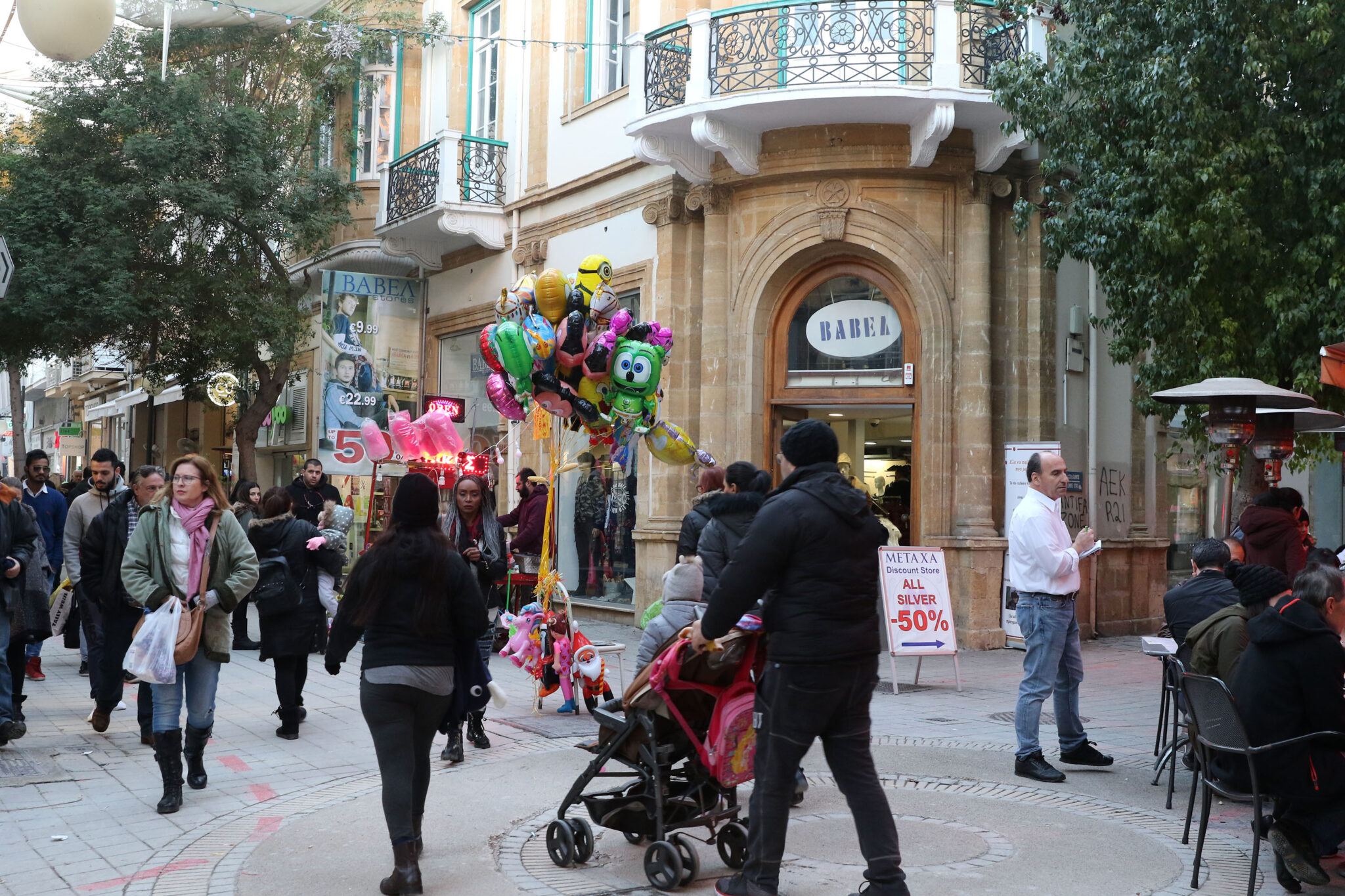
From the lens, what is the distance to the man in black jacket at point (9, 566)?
7695 mm

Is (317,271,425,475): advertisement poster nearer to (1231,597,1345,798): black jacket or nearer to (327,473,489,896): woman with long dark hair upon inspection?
(327,473,489,896): woman with long dark hair

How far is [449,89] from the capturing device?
66.0 ft

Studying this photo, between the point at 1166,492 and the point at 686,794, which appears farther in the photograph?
the point at 1166,492

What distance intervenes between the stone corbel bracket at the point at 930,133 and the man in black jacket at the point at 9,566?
919 centimetres

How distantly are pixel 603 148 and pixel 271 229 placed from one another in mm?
6201

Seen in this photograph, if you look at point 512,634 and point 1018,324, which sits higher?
point 1018,324

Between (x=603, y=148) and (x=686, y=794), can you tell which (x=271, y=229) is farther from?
(x=686, y=794)

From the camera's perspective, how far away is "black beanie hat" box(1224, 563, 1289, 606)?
561 centimetres

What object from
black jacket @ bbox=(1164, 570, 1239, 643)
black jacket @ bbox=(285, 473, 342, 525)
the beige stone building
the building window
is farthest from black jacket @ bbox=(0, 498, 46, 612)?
the building window

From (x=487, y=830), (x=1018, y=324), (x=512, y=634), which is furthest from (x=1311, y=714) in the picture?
(x=1018, y=324)

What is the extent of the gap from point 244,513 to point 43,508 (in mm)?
2340

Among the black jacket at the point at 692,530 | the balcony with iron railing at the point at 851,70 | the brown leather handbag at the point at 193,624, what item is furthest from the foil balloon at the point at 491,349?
the balcony with iron railing at the point at 851,70

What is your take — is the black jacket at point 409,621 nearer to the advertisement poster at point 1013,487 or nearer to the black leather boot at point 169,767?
the black leather boot at point 169,767

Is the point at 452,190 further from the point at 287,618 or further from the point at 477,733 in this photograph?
the point at 477,733
